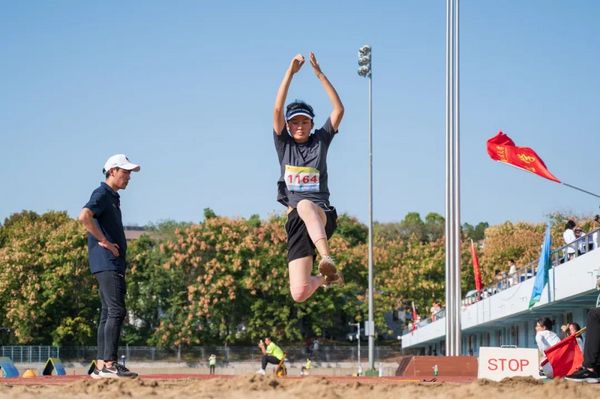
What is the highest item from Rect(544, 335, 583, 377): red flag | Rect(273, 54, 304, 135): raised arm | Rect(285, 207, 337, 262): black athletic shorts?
Rect(273, 54, 304, 135): raised arm

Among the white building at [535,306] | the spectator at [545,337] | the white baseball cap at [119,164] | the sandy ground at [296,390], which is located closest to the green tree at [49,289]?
the white building at [535,306]

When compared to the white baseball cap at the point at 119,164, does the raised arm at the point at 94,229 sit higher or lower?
lower

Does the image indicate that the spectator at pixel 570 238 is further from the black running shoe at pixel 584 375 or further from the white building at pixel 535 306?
the black running shoe at pixel 584 375

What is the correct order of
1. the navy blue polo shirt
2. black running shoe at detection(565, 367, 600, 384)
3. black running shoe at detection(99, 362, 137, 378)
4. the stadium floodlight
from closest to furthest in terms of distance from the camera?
black running shoe at detection(565, 367, 600, 384) < black running shoe at detection(99, 362, 137, 378) < the navy blue polo shirt < the stadium floodlight

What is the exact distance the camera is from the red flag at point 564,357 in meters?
12.5

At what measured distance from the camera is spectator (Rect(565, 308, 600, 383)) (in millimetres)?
10656

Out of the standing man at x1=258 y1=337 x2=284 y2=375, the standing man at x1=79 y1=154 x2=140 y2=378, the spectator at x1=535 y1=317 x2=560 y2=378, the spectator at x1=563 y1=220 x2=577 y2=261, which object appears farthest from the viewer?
the spectator at x1=563 y1=220 x2=577 y2=261

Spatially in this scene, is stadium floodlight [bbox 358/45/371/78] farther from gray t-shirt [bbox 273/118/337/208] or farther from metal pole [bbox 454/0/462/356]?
gray t-shirt [bbox 273/118/337/208]

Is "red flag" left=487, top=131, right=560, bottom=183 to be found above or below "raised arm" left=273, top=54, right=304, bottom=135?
above

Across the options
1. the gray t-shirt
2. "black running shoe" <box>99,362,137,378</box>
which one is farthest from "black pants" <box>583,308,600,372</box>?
"black running shoe" <box>99,362,137,378</box>

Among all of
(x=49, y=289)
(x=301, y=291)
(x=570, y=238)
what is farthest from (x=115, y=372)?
(x=49, y=289)

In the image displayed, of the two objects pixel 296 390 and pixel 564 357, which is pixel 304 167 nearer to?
pixel 296 390

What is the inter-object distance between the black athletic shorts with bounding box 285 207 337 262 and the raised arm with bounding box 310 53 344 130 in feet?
3.15

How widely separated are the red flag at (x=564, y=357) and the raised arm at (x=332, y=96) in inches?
144
